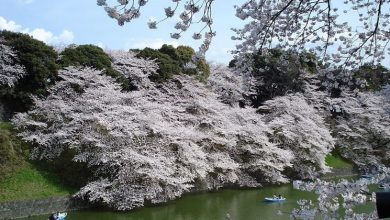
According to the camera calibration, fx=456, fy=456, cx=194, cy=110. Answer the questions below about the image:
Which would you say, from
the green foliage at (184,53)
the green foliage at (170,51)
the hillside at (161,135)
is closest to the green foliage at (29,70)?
the hillside at (161,135)

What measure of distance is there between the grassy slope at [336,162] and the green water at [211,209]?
23.1 ft

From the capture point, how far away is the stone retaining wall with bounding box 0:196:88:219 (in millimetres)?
11680

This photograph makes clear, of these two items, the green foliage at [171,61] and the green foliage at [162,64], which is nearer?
the green foliage at [162,64]

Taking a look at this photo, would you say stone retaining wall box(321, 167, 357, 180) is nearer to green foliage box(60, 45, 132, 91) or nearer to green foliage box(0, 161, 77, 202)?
green foliage box(60, 45, 132, 91)

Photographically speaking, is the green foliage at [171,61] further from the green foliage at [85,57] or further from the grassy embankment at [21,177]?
the grassy embankment at [21,177]

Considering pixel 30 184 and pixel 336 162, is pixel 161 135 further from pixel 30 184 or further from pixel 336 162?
pixel 336 162

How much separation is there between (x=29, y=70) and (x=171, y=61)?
21.6 feet

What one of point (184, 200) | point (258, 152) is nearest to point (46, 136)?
point (184, 200)

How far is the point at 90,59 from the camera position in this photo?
18.0 meters

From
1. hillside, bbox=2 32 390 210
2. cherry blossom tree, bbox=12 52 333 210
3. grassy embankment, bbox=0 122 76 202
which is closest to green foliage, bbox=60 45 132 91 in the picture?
hillside, bbox=2 32 390 210

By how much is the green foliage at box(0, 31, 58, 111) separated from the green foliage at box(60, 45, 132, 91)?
2.05 ft

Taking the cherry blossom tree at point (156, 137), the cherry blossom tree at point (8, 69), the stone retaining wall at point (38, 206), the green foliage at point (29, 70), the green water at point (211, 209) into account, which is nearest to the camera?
the stone retaining wall at point (38, 206)

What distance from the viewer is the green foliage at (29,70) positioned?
1644 cm

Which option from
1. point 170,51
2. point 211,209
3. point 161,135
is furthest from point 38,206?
point 170,51
